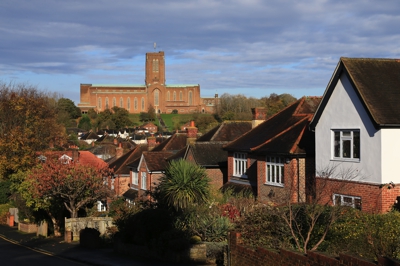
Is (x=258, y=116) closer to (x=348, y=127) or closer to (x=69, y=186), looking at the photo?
(x=69, y=186)

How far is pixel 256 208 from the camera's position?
1797cm

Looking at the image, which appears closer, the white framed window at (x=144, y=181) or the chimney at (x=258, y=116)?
the chimney at (x=258, y=116)

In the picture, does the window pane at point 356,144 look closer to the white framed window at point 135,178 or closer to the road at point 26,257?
the road at point 26,257

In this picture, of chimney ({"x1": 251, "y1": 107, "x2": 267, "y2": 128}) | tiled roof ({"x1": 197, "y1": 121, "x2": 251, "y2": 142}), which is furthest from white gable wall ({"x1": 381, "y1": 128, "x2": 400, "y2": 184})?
tiled roof ({"x1": 197, "y1": 121, "x2": 251, "y2": 142})

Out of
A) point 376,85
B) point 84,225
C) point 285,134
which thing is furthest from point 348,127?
point 84,225

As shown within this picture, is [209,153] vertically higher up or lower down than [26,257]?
higher up

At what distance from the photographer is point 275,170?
26.3m

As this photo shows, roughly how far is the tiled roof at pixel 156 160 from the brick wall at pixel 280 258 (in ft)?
72.4

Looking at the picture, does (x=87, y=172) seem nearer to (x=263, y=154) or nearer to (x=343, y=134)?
(x=263, y=154)

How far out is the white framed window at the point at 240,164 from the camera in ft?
100

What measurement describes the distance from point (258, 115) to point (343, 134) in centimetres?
1253

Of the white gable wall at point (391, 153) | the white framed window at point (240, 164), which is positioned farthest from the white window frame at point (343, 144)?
the white framed window at point (240, 164)

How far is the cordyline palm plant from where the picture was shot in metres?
24.4

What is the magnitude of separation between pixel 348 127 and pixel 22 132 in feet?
121
